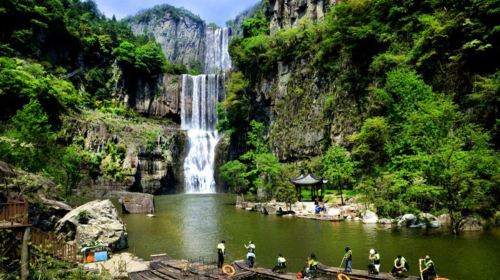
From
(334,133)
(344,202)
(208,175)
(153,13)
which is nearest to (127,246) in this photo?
(344,202)

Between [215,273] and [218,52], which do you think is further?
[218,52]

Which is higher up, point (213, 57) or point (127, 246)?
point (213, 57)

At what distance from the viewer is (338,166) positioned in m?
34.4

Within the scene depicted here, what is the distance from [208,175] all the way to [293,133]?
66.2ft

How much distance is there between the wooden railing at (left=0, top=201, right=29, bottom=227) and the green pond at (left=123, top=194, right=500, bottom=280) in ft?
26.0

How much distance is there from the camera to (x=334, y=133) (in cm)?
3969

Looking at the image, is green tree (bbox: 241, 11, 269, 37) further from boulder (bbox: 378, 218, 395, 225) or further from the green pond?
boulder (bbox: 378, 218, 395, 225)

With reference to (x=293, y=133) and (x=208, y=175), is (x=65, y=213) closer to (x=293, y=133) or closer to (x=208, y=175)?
(x=293, y=133)

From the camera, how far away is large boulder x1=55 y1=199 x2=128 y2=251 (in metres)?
18.1

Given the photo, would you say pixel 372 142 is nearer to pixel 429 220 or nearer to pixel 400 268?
pixel 429 220

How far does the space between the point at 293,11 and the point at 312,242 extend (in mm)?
43038

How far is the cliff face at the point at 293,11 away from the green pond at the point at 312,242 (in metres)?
34.7

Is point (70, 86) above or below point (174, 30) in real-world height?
below

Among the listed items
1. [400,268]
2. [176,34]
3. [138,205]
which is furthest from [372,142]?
[176,34]
